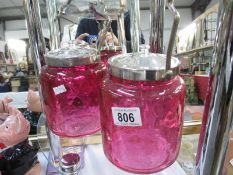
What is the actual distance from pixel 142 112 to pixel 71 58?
0.15 m

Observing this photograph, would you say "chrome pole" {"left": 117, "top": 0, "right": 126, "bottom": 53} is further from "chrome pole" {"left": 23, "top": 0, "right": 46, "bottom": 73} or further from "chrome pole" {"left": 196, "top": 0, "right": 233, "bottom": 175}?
"chrome pole" {"left": 196, "top": 0, "right": 233, "bottom": 175}

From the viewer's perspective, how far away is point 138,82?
31cm

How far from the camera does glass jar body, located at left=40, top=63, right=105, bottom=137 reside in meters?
0.41

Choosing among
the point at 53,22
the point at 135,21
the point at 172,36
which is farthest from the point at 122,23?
the point at 172,36

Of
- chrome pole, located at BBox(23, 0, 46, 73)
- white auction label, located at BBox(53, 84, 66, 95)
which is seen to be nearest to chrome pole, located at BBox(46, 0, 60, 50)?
chrome pole, located at BBox(23, 0, 46, 73)

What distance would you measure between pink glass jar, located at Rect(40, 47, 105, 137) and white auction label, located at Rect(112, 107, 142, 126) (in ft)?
0.31

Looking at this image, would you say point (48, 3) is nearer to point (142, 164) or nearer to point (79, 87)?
point (79, 87)

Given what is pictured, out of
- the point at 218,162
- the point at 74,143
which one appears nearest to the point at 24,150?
the point at 74,143

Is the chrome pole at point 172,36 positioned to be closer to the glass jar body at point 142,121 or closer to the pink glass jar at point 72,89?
the glass jar body at point 142,121

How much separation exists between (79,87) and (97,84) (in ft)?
0.10

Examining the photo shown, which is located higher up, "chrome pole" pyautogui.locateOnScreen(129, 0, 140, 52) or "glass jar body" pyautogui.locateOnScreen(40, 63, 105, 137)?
"chrome pole" pyautogui.locateOnScreen(129, 0, 140, 52)

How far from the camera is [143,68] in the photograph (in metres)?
0.30

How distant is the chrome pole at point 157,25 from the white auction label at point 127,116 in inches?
8.8

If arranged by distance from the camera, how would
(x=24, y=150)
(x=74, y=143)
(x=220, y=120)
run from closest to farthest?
(x=220, y=120), (x=24, y=150), (x=74, y=143)
